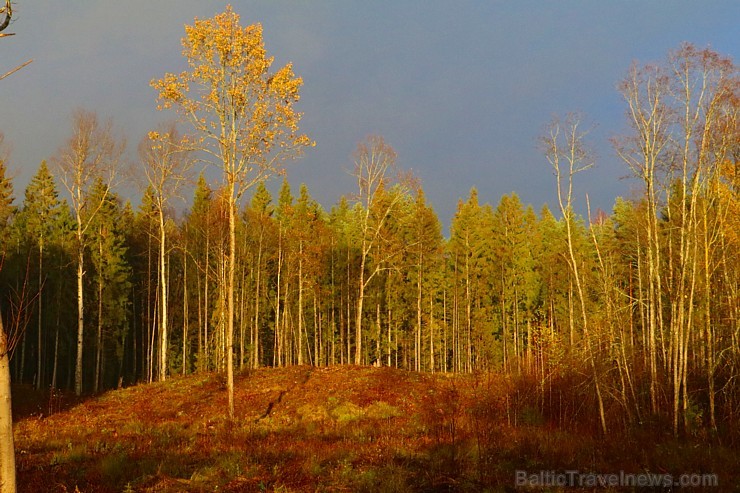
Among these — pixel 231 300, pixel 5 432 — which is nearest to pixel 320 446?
pixel 231 300

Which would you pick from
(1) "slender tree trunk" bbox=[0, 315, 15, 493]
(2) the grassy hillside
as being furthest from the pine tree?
(1) "slender tree trunk" bbox=[0, 315, 15, 493]

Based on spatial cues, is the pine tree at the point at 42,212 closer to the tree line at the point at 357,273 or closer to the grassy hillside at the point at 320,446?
the tree line at the point at 357,273

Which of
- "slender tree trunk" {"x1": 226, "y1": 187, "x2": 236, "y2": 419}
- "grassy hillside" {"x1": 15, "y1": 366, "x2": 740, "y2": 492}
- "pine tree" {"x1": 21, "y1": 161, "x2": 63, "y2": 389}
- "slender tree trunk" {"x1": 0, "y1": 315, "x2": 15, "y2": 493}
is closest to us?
"slender tree trunk" {"x1": 0, "y1": 315, "x2": 15, "y2": 493}

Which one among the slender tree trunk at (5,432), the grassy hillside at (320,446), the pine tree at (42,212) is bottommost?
the grassy hillside at (320,446)

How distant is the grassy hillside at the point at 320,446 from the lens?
875cm

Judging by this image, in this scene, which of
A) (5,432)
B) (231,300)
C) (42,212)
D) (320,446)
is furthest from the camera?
(42,212)

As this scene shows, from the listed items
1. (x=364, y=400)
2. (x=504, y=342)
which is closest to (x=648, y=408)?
(x=364, y=400)

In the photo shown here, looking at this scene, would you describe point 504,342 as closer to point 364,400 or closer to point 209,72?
point 364,400

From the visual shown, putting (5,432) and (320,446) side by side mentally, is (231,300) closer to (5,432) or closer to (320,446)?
(320,446)

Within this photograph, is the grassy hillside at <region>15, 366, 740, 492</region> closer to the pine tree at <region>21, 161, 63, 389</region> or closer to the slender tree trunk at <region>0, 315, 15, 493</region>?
the slender tree trunk at <region>0, 315, 15, 493</region>

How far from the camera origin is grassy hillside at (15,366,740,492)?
8750 mm

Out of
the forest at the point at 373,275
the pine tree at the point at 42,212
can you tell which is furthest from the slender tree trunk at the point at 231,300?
the pine tree at the point at 42,212

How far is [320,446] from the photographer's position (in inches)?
468

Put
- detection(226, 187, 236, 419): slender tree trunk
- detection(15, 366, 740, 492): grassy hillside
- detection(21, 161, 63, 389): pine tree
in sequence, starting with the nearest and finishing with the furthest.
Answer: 1. detection(15, 366, 740, 492): grassy hillside
2. detection(226, 187, 236, 419): slender tree trunk
3. detection(21, 161, 63, 389): pine tree
